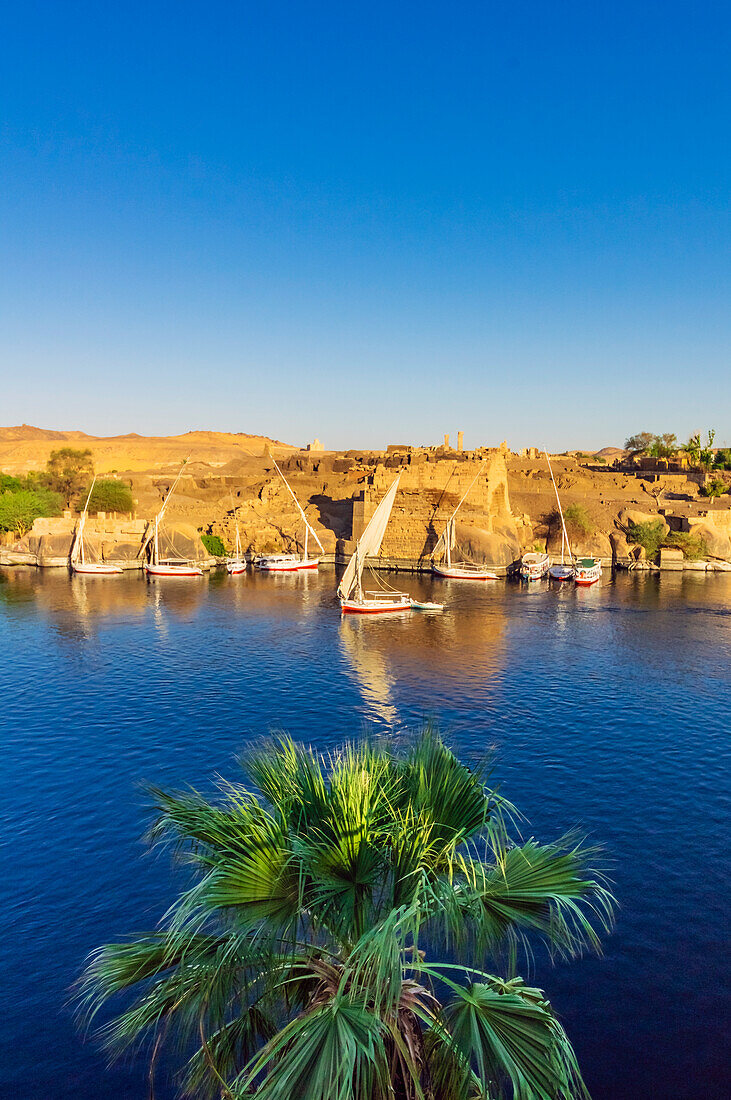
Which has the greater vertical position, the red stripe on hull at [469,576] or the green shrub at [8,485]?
the green shrub at [8,485]

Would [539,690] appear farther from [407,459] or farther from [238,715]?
[407,459]

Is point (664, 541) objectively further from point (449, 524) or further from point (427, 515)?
point (427, 515)

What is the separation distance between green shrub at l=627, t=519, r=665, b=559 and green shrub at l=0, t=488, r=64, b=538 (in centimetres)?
5809

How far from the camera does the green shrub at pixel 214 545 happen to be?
232ft

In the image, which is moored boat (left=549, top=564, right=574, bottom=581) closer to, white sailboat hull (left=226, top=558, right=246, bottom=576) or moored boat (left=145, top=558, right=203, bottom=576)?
white sailboat hull (left=226, top=558, right=246, bottom=576)

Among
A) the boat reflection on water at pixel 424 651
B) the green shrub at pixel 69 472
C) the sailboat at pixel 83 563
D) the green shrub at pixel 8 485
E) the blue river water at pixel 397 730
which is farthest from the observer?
the green shrub at pixel 69 472

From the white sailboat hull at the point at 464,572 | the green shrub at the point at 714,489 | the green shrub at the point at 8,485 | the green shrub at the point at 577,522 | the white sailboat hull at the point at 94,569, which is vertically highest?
the green shrub at the point at 714,489

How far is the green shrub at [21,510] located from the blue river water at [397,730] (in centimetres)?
2501

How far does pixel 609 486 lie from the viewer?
269ft

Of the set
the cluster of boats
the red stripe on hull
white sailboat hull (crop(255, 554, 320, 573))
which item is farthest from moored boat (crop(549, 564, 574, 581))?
white sailboat hull (crop(255, 554, 320, 573))

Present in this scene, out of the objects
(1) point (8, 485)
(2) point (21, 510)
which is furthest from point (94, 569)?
(1) point (8, 485)

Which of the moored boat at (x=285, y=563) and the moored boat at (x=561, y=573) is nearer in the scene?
the moored boat at (x=561, y=573)

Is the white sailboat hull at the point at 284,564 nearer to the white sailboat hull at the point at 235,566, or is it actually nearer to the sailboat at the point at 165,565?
the white sailboat hull at the point at 235,566

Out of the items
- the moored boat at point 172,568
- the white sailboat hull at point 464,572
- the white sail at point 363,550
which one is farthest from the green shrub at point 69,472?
the white sail at point 363,550
